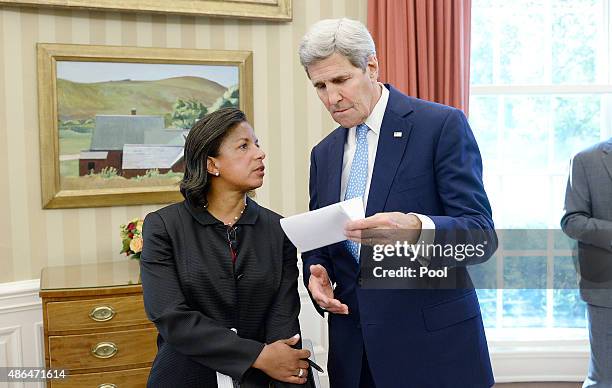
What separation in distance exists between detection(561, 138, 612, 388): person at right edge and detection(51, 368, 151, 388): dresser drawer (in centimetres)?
206

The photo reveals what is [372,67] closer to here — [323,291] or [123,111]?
[323,291]

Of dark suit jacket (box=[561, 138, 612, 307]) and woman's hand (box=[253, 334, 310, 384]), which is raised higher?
dark suit jacket (box=[561, 138, 612, 307])

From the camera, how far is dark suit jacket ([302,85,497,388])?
1.97 m

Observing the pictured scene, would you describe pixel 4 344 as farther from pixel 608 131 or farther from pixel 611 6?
pixel 611 6

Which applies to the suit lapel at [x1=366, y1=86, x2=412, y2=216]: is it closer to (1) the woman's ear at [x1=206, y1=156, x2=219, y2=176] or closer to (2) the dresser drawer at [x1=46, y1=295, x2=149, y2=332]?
(1) the woman's ear at [x1=206, y1=156, x2=219, y2=176]

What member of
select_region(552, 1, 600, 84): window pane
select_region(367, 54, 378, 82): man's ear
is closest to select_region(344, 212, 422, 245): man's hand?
select_region(367, 54, 378, 82): man's ear

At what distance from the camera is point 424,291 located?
203 cm

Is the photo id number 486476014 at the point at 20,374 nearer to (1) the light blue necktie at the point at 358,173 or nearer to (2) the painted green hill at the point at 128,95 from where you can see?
(2) the painted green hill at the point at 128,95

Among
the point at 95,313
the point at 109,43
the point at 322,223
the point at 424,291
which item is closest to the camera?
the point at 322,223

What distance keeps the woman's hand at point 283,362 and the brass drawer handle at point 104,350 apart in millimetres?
1287

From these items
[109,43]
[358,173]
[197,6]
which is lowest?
[358,173]

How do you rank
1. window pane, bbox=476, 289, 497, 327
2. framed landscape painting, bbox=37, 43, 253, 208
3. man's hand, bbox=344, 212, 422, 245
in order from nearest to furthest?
man's hand, bbox=344, 212, 422, 245 < framed landscape painting, bbox=37, 43, 253, 208 < window pane, bbox=476, 289, 497, 327

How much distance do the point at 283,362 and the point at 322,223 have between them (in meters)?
0.54

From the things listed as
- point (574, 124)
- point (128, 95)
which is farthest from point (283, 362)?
point (574, 124)
